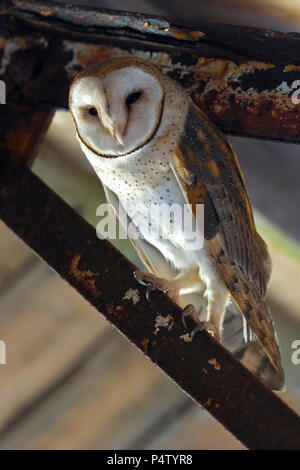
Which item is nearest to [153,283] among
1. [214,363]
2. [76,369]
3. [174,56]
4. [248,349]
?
[214,363]

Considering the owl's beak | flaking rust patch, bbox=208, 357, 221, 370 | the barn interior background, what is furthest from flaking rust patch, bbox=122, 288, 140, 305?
the barn interior background

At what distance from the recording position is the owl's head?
1106 millimetres

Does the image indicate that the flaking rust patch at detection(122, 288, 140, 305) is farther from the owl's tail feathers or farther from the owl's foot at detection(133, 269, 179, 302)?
the owl's tail feathers

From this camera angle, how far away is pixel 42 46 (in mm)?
1229

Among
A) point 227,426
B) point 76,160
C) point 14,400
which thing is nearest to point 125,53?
point 227,426

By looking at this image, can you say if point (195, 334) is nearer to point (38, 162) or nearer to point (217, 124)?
point (217, 124)

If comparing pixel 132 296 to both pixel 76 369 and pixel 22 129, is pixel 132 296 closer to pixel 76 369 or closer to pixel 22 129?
pixel 22 129

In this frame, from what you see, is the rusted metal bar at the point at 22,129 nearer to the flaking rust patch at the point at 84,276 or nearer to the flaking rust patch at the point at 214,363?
the flaking rust patch at the point at 84,276

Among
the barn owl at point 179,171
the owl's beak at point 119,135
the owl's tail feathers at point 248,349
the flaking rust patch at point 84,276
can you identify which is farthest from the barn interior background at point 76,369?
the flaking rust patch at point 84,276

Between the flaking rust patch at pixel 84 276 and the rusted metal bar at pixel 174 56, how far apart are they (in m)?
0.35

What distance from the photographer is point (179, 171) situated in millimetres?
1208

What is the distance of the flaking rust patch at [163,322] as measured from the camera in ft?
3.33

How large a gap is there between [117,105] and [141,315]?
1.34 feet

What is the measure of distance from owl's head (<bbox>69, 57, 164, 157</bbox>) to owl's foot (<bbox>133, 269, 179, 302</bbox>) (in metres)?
0.27
